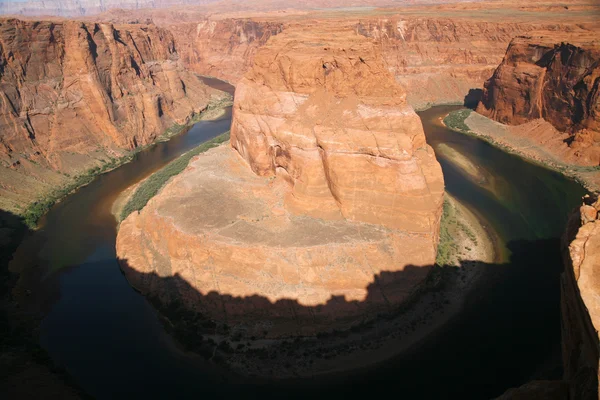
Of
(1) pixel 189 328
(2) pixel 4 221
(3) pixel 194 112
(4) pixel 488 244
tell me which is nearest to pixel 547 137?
(4) pixel 488 244

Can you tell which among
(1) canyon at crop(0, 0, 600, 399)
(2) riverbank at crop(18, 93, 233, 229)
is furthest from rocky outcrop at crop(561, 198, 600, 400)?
(2) riverbank at crop(18, 93, 233, 229)

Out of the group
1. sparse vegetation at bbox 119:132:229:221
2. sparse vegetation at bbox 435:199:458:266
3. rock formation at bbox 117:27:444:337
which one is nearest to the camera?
rock formation at bbox 117:27:444:337

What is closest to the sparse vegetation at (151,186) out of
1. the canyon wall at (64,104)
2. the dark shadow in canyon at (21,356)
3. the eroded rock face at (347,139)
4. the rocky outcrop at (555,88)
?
the dark shadow in canyon at (21,356)

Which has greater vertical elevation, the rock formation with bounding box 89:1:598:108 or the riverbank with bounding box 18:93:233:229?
the rock formation with bounding box 89:1:598:108

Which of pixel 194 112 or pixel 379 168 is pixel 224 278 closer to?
pixel 379 168

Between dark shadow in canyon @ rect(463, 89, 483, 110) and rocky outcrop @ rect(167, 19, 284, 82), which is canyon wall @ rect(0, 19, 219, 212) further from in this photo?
dark shadow in canyon @ rect(463, 89, 483, 110)

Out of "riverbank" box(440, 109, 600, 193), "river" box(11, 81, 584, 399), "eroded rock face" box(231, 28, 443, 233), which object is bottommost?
"river" box(11, 81, 584, 399)

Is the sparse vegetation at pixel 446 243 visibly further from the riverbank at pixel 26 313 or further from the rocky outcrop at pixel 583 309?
the riverbank at pixel 26 313
